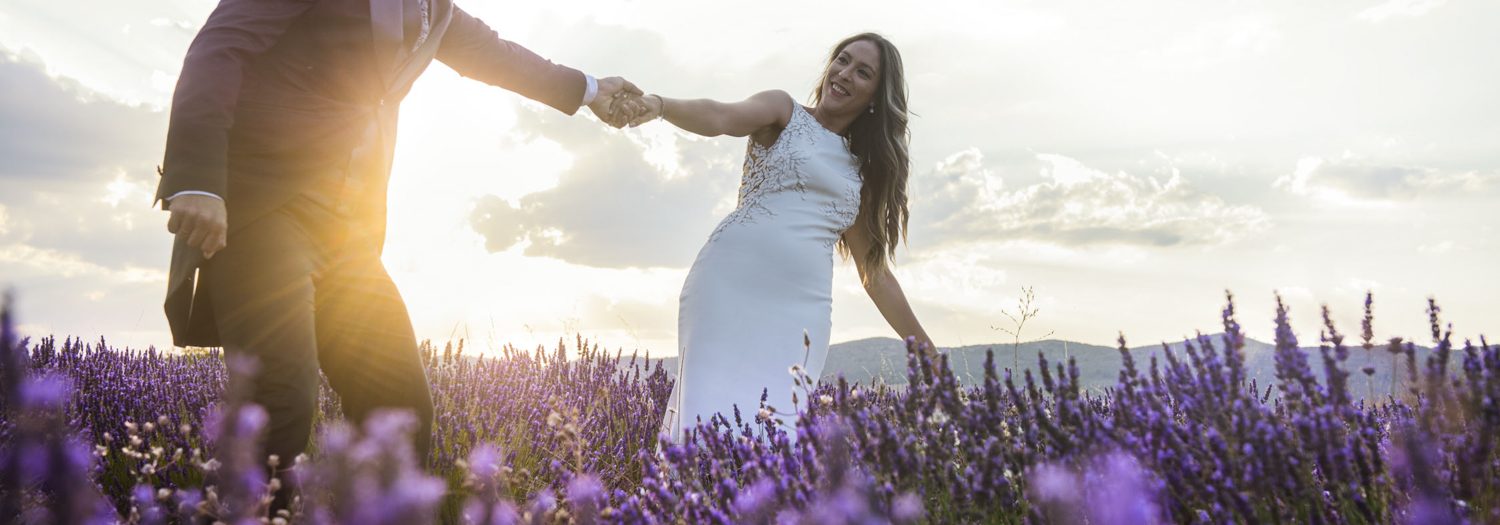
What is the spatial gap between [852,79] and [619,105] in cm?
92

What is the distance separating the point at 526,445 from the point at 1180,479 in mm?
2299

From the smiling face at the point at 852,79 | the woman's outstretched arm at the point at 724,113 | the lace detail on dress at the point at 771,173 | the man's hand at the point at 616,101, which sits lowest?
the lace detail on dress at the point at 771,173

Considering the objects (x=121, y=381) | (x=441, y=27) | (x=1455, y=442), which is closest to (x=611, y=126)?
(x=441, y=27)

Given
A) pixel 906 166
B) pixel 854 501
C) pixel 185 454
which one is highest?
pixel 906 166

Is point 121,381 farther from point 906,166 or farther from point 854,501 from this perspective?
point 854,501

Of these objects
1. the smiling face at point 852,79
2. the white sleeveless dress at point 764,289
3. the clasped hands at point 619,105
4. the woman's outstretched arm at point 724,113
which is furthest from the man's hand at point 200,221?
the smiling face at point 852,79

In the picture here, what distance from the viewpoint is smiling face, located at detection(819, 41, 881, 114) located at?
3.66m

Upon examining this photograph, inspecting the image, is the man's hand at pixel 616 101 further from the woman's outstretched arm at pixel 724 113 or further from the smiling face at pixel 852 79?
the smiling face at pixel 852 79

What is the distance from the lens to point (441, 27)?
255 cm

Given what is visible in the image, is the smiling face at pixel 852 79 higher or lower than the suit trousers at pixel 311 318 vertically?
higher

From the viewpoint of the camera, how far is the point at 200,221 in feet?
5.69

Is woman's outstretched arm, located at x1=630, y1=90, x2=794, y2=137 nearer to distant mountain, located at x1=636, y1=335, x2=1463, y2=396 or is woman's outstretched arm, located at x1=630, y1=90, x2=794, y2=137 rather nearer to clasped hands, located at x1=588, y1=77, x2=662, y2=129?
clasped hands, located at x1=588, y1=77, x2=662, y2=129

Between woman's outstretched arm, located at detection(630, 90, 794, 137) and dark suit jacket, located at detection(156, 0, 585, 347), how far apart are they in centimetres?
110

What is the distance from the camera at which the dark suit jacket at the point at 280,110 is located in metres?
1.82
